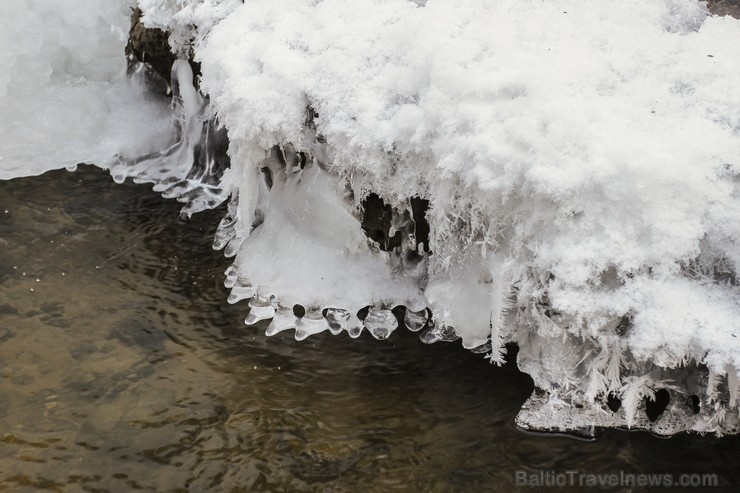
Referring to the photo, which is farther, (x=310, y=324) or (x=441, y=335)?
(x=310, y=324)

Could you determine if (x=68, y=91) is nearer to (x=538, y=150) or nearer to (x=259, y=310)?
(x=259, y=310)

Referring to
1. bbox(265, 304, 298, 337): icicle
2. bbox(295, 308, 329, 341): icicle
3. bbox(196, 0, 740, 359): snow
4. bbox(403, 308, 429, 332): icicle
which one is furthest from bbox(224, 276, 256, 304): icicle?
bbox(403, 308, 429, 332): icicle

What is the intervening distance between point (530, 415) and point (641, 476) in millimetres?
422

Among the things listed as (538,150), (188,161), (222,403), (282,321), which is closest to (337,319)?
(282,321)

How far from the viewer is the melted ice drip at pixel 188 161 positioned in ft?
14.5

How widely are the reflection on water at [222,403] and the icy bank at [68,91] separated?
125cm

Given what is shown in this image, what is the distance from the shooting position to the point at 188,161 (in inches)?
183

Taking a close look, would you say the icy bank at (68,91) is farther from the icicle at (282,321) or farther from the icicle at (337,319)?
the icicle at (337,319)

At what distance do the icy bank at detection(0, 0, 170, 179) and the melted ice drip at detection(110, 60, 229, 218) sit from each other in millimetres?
183

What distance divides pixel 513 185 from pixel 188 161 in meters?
2.70

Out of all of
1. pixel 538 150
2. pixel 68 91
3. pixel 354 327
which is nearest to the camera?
pixel 538 150

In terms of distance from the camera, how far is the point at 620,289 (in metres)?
2.43

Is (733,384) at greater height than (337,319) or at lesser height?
greater

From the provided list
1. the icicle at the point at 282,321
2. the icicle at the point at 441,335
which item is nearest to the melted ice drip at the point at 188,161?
the icicle at the point at 282,321
